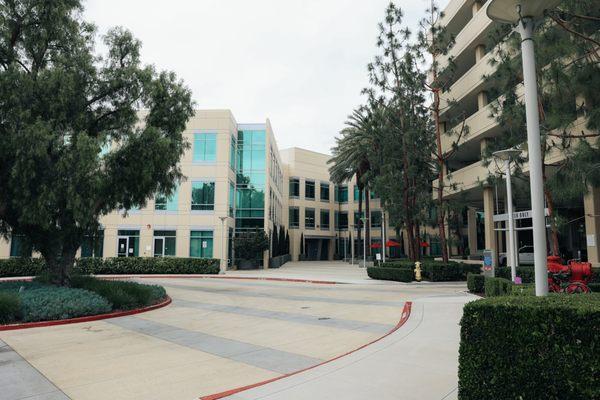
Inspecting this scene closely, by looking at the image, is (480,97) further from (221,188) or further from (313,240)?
(313,240)

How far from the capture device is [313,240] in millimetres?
67062

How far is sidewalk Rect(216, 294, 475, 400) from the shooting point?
5.31 m

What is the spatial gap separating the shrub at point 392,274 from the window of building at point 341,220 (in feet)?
127

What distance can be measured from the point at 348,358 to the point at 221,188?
30638 mm

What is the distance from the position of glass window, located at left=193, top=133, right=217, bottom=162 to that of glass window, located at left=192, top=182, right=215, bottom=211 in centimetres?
219

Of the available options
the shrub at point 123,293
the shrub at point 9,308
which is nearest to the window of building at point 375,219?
the shrub at point 123,293

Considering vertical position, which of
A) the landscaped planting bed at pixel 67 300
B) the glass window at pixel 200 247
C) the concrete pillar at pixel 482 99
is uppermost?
the concrete pillar at pixel 482 99

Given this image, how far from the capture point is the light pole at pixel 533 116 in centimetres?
574

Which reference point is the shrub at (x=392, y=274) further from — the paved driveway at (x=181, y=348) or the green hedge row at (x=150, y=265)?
the green hedge row at (x=150, y=265)

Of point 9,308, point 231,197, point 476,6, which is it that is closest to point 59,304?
point 9,308

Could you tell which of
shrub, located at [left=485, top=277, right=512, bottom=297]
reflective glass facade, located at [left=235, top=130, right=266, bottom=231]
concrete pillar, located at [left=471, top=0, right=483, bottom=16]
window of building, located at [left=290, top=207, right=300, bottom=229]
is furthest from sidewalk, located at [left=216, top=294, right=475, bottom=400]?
window of building, located at [left=290, top=207, right=300, bottom=229]

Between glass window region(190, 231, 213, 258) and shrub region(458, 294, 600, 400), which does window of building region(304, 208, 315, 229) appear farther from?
shrub region(458, 294, 600, 400)

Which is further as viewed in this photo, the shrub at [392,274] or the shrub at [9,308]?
the shrub at [392,274]

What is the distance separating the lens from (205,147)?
1458 inches
